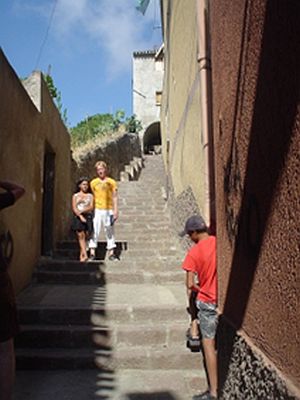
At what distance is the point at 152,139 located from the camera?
33.6 metres

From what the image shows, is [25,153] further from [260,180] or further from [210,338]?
[260,180]

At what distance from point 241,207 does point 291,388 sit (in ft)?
3.96

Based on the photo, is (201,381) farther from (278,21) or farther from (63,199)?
(63,199)

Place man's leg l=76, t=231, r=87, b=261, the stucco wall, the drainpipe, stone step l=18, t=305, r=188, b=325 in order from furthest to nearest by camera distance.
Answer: the stucco wall, man's leg l=76, t=231, r=87, b=261, stone step l=18, t=305, r=188, b=325, the drainpipe

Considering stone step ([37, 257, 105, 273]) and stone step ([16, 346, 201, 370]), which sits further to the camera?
stone step ([37, 257, 105, 273])

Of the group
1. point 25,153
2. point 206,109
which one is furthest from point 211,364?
point 25,153

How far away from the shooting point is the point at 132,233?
8.27 m

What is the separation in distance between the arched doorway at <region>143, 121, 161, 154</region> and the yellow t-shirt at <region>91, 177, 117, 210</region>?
24149 mm

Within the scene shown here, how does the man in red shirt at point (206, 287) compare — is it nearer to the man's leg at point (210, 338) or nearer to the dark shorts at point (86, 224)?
the man's leg at point (210, 338)

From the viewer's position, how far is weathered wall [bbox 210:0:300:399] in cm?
176

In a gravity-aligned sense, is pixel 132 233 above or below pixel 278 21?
below

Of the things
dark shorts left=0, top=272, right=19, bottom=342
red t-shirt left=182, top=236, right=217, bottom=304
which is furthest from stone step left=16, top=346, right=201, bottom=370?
dark shorts left=0, top=272, right=19, bottom=342

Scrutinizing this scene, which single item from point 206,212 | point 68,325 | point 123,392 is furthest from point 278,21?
point 68,325

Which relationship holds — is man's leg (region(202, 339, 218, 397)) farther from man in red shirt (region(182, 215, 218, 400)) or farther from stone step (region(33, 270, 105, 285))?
stone step (region(33, 270, 105, 285))
